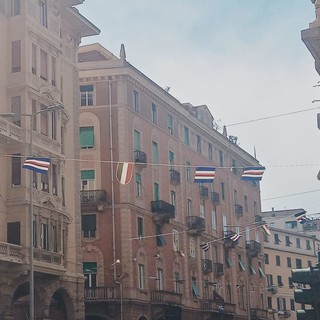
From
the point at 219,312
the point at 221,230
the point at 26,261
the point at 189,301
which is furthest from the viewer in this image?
the point at 221,230

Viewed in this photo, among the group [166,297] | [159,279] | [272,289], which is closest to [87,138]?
[159,279]

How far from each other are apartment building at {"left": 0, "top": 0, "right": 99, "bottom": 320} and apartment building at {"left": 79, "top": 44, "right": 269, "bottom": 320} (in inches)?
242

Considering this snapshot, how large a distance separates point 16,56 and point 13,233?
→ 8.69 meters

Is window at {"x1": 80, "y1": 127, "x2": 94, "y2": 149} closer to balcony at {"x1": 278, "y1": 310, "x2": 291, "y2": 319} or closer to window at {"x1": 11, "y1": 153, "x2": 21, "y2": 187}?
window at {"x1": 11, "y1": 153, "x2": 21, "y2": 187}

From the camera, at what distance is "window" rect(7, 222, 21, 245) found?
3841 cm

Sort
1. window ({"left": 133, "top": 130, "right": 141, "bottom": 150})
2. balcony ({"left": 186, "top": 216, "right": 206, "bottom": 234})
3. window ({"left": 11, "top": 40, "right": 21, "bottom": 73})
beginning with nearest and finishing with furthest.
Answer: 1. window ({"left": 11, "top": 40, "right": 21, "bottom": 73})
2. window ({"left": 133, "top": 130, "right": 141, "bottom": 150})
3. balcony ({"left": 186, "top": 216, "right": 206, "bottom": 234})

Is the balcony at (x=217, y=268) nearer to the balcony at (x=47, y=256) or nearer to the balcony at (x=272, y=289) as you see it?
the balcony at (x=272, y=289)

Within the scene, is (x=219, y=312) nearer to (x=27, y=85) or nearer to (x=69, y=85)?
(x=69, y=85)

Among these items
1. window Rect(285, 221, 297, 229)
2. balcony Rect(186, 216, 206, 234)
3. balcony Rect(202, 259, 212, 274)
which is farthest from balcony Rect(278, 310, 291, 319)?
balcony Rect(186, 216, 206, 234)

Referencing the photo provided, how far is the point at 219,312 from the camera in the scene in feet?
218

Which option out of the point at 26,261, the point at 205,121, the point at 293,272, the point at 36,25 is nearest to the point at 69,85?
the point at 36,25

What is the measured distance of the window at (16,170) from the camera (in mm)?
39000

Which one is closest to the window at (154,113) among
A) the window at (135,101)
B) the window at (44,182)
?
the window at (135,101)

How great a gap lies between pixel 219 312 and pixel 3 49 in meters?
34.3
